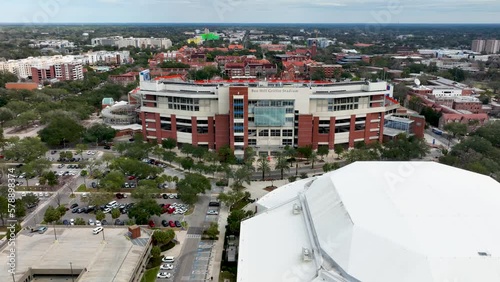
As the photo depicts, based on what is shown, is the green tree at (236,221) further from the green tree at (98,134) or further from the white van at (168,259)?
the green tree at (98,134)

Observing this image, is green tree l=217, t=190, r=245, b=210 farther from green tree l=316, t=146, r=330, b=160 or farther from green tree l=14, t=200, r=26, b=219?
green tree l=14, t=200, r=26, b=219

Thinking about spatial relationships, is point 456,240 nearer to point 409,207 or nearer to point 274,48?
point 409,207

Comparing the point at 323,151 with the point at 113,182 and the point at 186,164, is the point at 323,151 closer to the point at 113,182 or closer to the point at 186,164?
the point at 186,164

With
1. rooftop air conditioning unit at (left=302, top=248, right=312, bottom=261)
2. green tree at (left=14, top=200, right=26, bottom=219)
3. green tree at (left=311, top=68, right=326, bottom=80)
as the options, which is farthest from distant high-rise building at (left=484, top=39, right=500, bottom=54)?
green tree at (left=14, top=200, right=26, bottom=219)

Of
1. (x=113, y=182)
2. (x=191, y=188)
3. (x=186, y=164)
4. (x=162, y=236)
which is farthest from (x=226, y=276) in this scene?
(x=186, y=164)

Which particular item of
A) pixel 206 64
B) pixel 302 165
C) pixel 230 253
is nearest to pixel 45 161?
pixel 230 253
